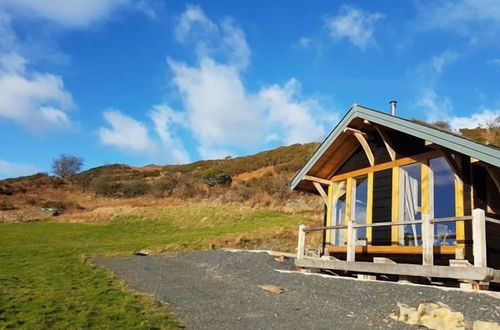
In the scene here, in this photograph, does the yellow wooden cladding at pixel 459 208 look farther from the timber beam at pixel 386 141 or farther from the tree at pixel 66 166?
the tree at pixel 66 166

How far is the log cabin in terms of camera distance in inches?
353

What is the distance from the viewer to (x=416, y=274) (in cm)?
918

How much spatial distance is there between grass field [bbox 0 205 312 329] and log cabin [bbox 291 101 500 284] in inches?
201

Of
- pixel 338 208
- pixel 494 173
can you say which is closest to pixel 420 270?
pixel 494 173

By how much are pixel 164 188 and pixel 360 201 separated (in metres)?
42.5

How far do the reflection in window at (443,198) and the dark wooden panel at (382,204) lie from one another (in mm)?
1474

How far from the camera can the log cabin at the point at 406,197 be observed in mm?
8977

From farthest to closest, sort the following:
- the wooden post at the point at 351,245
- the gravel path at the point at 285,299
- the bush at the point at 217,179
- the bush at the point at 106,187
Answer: the bush at the point at 106,187, the bush at the point at 217,179, the wooden post at the point at 351,245, the gravel path at the point at 285,299

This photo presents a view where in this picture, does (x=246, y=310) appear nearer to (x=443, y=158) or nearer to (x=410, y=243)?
(x=410, y=243)

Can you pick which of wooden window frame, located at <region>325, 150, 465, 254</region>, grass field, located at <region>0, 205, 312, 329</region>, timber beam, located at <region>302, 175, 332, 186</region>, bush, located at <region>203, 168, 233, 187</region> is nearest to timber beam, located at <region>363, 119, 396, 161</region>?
wooden window frame, located at <region>325, 150, 465, 254</region>

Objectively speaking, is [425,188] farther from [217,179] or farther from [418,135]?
[217,179]

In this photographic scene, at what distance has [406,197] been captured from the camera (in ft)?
37.6

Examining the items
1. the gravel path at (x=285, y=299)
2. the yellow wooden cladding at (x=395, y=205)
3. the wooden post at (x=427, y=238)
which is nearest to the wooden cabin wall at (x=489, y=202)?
the wooden post at (x=427, y=238)

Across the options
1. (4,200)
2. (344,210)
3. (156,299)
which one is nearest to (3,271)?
(156,299)
